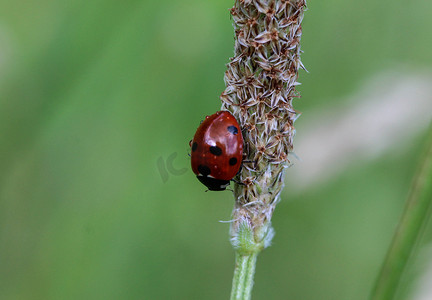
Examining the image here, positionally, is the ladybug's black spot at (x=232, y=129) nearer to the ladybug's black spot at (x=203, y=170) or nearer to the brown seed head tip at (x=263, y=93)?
the brown seed head tip at (x=263, y=93)

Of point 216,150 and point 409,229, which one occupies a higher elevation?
point 216,150

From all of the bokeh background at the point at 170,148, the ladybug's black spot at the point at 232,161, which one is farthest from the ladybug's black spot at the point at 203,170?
the bokeh background at the point at 170,148

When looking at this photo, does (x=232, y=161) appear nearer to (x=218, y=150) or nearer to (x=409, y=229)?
(x=218, y=150)

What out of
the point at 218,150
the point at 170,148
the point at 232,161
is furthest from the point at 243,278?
the point at 170,148

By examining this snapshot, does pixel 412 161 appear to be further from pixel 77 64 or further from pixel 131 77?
pixel 77 64

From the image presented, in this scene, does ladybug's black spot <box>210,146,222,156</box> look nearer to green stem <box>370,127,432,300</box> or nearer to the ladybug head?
the ladybug head

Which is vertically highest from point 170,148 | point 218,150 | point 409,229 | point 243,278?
point 170,148

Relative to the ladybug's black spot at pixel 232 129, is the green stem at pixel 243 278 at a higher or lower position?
lower
